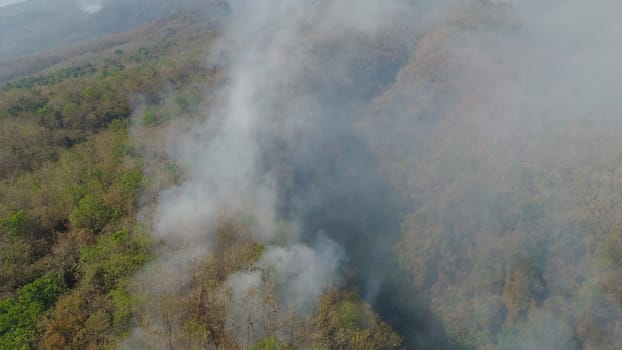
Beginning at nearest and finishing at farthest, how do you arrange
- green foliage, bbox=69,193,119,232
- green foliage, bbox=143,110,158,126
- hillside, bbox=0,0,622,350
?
hillside, bbox=0,0,622,350 → green foliage, bbox=69,193,119,232 → green foliage, bbox=143,110,158,126

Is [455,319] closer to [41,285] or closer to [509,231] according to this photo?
[509,231]

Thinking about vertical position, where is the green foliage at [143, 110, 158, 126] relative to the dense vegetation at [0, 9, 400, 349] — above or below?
above

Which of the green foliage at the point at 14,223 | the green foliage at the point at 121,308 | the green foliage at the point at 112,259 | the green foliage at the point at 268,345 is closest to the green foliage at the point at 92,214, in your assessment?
the green foliage at the point at 14,223

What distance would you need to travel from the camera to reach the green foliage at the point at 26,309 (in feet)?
58.9

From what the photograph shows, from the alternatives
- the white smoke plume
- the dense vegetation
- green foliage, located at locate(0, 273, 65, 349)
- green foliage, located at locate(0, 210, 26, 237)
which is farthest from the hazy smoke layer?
green foliage, located at locate(0, 210, 26, 237)

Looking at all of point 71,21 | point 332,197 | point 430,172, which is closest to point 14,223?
point 332,197

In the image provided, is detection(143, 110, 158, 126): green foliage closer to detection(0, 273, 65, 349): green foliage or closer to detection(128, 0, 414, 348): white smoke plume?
detection(128, 0, 414, 348): white smoke plume

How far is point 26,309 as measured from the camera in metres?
19.5

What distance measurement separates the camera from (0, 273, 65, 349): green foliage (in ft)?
58.9

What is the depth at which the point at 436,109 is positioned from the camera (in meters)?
49.1

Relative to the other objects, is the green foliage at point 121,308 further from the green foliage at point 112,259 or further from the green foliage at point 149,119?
the green foliage at point 149,119

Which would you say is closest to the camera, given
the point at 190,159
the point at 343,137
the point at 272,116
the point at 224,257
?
the point at 224,257

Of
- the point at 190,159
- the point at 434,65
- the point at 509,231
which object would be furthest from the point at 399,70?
the point at 190,159

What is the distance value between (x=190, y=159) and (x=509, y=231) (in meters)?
27.3
